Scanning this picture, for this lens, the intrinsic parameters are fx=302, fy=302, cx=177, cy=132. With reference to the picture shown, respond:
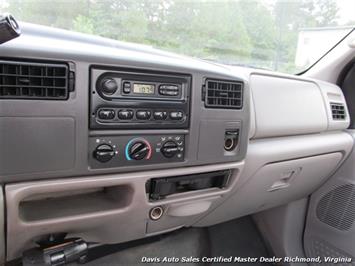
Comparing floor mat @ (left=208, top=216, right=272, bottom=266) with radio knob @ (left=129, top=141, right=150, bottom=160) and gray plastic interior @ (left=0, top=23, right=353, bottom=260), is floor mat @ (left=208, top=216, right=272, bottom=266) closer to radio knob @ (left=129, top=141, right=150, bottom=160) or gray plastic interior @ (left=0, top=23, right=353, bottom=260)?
gray plastic interior @ (left=0, top=23, right=353, bottom=260)

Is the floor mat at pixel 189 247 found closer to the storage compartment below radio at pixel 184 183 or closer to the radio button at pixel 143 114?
the storage compartment below radio at pixel 184 183

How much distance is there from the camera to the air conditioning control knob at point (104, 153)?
711mm

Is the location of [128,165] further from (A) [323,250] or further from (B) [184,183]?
(A) [323,250]

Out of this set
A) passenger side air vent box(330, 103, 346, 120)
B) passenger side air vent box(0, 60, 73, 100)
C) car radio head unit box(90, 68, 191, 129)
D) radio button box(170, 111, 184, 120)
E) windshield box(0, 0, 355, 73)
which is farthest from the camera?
passenger side air vent box(330, 103, 346, 120)

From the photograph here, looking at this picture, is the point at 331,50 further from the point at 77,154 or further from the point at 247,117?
the point at 77,154

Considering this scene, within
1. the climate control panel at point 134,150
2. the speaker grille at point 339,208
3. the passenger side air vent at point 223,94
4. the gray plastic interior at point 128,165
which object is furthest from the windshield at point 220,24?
the speaker grille at point 339,208

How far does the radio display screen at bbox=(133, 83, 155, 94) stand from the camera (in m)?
0.75

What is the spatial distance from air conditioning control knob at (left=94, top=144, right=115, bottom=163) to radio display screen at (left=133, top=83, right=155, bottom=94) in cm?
15

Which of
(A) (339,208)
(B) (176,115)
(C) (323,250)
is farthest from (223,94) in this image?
(C) (323,250)

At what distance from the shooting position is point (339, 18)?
1571 millimetres

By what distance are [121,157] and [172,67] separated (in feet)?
0.88

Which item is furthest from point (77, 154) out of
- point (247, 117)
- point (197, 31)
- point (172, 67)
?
point (197, 31)

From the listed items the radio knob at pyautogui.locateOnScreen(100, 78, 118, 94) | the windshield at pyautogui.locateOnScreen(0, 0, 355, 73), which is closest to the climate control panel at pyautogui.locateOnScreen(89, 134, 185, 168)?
the radio knob at pyautogui.locateOnScreen(100, 78, 118, 94)

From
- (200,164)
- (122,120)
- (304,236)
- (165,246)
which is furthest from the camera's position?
(304,236)
